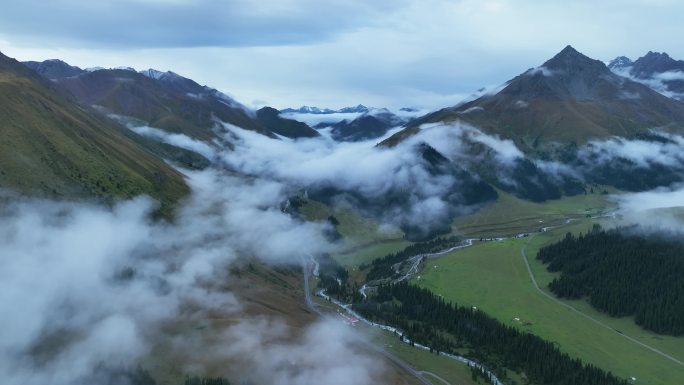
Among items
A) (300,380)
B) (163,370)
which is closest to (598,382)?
(300,380)

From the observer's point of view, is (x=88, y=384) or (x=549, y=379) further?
(x=549, y=379)

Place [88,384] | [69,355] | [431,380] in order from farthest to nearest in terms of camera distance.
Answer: [431,380], [69,355], [88,384]

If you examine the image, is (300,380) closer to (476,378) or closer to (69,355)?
(476,378)

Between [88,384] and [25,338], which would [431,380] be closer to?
[88,384]

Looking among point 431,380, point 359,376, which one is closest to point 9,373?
point 359,376

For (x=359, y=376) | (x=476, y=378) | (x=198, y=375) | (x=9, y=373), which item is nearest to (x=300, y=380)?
(x=359, y=376)

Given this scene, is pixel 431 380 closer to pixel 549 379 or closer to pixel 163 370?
pixel 549 379

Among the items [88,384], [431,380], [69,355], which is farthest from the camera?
[431,380]

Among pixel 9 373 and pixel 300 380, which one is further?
pixel 300 380
